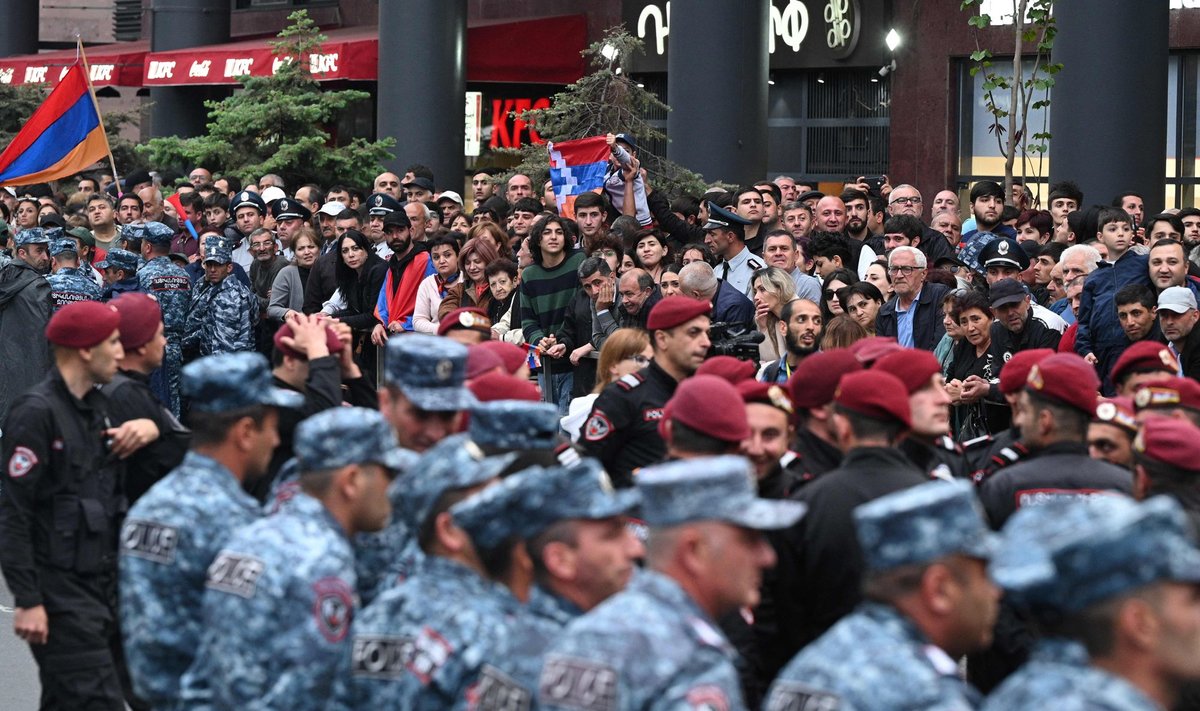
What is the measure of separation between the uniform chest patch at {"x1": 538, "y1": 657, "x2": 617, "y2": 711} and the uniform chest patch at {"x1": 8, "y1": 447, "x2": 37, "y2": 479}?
3.73 metres

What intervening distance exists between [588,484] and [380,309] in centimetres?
1007

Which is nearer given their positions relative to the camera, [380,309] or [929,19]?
[380,309]

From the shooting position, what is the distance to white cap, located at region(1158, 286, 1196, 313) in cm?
988

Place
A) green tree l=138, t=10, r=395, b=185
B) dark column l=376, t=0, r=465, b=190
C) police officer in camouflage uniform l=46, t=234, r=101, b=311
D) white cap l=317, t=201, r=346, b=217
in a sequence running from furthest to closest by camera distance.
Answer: dark column l=376, t=0, r=465, b=190 → green tree l=138, t=10, r=395, b=185 → white cap l=317, t=201, r=346, b=217 → police officer in camouflage uniform l=46, t=234, r=101, b=311

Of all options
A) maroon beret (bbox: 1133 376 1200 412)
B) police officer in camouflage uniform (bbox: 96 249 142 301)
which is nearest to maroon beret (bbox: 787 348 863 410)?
maroon beret (bbox: 1133 376 1200 412)

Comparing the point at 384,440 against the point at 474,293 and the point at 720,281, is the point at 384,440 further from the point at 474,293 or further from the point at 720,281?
the point at 474,293

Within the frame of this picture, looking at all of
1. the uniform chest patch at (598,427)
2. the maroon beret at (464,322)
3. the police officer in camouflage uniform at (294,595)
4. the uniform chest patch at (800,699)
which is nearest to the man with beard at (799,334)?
the maroon beret at (464,322)

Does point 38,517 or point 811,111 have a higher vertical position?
point 811,111

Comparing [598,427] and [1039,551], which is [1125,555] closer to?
[1039,551]

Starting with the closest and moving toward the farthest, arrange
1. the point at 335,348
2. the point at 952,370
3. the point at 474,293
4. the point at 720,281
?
the point at 335,348, the point at 952,370, the point at 720,281, the point at 474,293

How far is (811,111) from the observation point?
24.1 m

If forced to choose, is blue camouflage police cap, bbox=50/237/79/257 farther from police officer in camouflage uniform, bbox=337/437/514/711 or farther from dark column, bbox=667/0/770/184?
police officer in camouflage uniform, bbox=337/437/514/711

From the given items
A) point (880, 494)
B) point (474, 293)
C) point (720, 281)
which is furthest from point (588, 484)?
point (474, 293)

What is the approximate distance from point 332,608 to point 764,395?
8.74 feet
